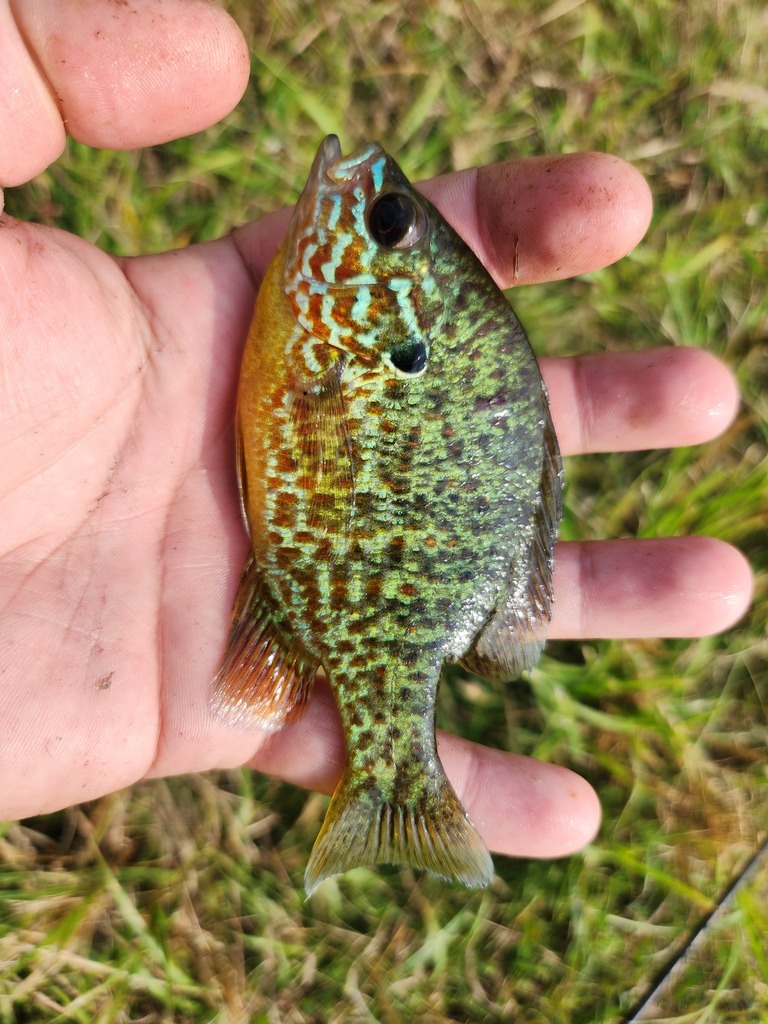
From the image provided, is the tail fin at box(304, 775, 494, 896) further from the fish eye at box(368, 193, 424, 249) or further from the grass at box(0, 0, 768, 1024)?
the fish eye at box(368, 193, 424, 249)

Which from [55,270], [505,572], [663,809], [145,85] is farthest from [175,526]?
[663,809]

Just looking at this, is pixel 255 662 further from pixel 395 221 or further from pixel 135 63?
pixel 135 63

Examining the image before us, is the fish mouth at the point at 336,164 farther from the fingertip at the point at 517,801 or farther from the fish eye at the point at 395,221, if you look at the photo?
the fingertip at the point at 517,801

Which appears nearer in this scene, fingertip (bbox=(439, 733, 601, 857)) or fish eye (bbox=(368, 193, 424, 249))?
fish eye (bbox=(368, 193, 424, 249))

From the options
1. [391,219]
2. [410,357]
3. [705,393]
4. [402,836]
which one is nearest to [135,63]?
[391,219]

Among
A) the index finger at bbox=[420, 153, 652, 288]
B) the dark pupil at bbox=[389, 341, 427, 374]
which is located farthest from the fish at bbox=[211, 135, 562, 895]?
the index finger at bbox=[420, 153, 652, 288]

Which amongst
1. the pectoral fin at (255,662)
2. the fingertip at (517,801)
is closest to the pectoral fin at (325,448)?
the pectoral fin at (255,662)
